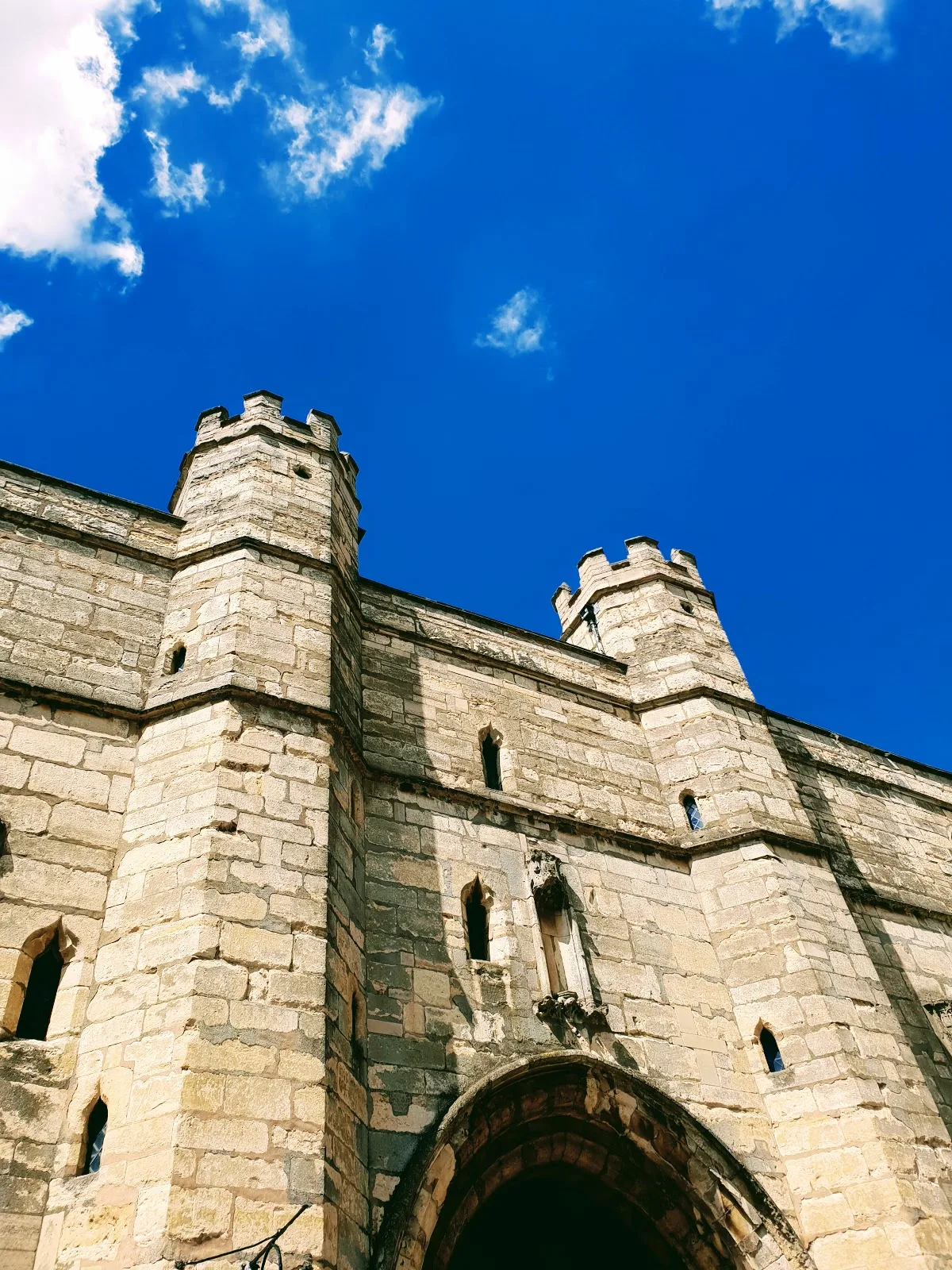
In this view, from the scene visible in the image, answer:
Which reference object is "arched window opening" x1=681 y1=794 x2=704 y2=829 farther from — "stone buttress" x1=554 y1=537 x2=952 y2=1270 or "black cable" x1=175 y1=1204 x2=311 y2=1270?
"black cable" x1=175 y1=1204 x2=311 y2=1270

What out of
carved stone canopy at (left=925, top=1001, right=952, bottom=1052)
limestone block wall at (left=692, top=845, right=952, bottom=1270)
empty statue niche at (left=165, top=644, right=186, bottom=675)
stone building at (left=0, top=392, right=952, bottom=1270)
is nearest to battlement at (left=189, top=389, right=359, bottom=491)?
stone building at (left=0, top=392, right=952, bottom=1270)

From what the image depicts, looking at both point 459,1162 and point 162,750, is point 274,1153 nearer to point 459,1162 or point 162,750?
point 459,1162

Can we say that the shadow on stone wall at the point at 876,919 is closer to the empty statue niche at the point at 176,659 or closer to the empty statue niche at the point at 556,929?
the empty statue niche at the point at 556,929

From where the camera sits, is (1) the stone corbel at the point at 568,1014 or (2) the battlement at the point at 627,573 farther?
(2) the battlement at the point at 627,573

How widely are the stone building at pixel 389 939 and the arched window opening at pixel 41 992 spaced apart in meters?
0.02

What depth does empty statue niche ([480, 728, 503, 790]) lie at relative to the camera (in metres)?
9.20

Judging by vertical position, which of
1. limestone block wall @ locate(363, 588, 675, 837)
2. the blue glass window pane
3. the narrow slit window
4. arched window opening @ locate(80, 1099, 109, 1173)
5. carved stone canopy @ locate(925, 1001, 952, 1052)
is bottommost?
arched window opening @ locate(80, 1099, 109, 1173)

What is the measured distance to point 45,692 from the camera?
7.19 m

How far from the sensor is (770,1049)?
809 centimetres

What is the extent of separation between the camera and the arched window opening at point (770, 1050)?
7.96 meters

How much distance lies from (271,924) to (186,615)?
9.92ft

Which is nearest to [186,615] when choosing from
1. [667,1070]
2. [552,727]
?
[552,727]

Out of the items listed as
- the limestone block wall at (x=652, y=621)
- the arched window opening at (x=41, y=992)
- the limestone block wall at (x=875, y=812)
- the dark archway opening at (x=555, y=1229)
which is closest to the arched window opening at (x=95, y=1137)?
the arched window opening at (x=41, y=992)

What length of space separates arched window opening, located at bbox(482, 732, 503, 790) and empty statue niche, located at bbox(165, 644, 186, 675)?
2705mm
